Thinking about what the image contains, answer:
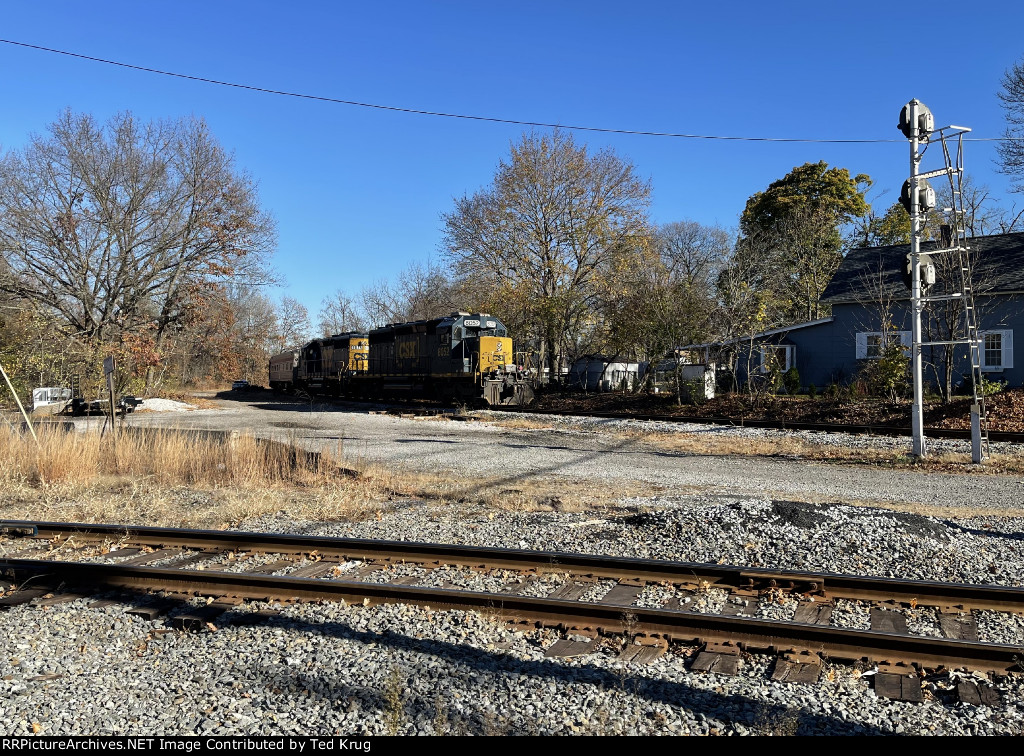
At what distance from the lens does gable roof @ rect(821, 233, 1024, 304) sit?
24312mm

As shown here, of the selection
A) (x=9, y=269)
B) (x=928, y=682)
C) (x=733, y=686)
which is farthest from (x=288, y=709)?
(x=9, y=269)

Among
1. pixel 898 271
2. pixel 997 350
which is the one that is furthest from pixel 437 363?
pixel 997 350

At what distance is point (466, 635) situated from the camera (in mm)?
4828

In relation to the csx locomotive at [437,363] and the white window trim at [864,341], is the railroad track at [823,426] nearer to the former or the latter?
the csx locomotive at [437,363]

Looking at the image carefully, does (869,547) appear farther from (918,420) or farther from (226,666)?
(918,420)

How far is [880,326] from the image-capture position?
26.4 m

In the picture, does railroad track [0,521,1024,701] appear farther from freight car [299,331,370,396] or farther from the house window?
freight car [299,331,370,396]

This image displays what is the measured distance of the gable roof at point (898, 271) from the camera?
24.3 m

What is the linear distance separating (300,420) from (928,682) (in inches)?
864

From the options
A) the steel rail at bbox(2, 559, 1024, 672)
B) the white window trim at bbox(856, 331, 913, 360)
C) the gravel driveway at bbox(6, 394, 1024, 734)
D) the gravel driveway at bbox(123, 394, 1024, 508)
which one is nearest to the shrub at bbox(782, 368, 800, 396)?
the white window trim at bbox(856, 331, 913, 360)

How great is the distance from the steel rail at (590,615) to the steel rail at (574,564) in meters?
1.00

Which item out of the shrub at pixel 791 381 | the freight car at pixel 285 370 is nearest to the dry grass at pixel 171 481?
the shrub at pixel 791 381

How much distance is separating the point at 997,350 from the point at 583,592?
83.5ft

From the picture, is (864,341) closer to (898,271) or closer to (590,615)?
(898,271)
